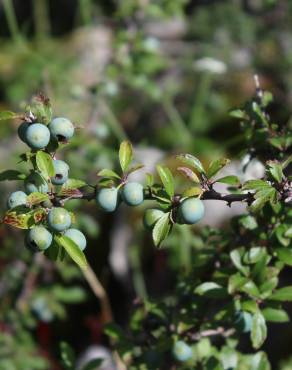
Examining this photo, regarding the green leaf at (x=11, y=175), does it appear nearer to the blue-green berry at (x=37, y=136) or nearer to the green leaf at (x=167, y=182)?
A: the blue-green berry at (x=37, y=136)

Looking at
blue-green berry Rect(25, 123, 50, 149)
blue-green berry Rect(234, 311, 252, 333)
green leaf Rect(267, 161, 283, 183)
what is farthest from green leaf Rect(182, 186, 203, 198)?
blue-green berry Rect(234, 311, 252, 333)

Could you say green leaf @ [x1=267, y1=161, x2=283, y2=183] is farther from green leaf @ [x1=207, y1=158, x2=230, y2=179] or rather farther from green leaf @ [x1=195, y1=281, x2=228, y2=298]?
green leaf @ [x1=195, y1=281, x2=228, y2=298]

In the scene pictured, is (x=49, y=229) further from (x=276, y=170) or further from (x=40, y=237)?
(x=276, y=170)

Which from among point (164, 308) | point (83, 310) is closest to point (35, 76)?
point (83, 310)

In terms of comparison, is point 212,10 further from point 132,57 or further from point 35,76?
point 132,57

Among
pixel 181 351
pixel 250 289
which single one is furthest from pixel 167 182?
pixel 181 351
